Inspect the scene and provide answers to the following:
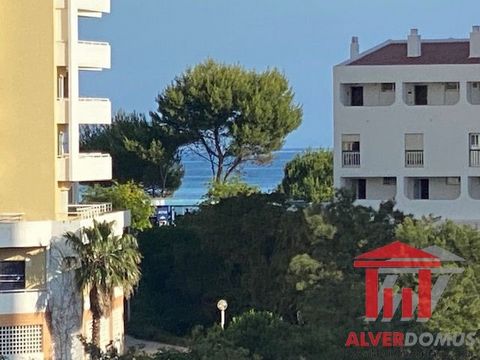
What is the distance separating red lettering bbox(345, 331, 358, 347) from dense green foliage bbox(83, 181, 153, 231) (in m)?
22.8

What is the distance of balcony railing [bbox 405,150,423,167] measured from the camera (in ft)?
168

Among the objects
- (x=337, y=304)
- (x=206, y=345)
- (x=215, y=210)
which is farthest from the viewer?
(x=215, y=210)

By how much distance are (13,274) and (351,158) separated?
17.4 metres

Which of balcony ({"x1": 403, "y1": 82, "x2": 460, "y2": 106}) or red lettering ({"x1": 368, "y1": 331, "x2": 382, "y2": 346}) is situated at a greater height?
balcony ({"x1": 403, "y1": 82, "x2": 460, "y2": 106})

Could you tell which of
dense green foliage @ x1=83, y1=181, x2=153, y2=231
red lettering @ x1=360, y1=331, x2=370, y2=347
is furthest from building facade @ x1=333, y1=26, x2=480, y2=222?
red lettering @ x1=360, y1=331, x2=370, y2=347

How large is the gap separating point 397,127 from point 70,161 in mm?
14633

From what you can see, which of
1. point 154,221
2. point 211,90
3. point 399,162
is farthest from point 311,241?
point 211,90

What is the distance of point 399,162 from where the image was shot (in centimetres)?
5147

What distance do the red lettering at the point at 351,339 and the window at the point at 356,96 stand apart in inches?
843

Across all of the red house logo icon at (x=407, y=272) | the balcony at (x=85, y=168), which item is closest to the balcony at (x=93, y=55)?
the balcony at (x=85, y=168)

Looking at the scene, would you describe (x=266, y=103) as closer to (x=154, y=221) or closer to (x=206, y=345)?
(x=154, y=221)

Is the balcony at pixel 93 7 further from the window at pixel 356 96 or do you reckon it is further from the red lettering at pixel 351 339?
the red lettering at pixel 351 339

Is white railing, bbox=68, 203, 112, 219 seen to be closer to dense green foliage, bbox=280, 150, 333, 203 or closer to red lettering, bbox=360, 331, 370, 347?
red lettering, bbox=360, 331, 370, 347

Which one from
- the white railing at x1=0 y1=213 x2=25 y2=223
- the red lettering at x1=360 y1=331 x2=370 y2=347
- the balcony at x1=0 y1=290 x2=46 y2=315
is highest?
the white railing at x1=0 y1=213 x2=25 y2=223
